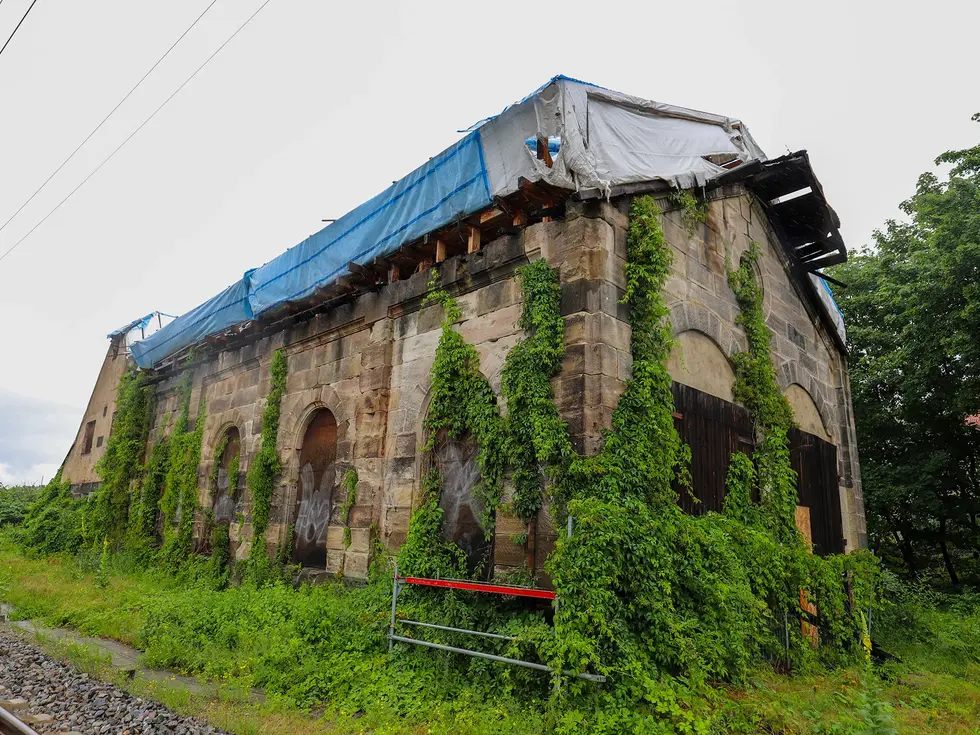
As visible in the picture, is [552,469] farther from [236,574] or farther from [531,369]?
[236,574]

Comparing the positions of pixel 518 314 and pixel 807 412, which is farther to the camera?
pixel 807 412

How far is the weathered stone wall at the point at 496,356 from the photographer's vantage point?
751 cm

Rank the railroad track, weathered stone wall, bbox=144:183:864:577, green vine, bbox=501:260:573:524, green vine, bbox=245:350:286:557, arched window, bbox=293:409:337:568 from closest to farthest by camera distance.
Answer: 1. the railroad track
2. green vine, bbox=501:260:573:524
3. weathered stone wall, bbox=144:183:864:577
4. arched window, bbox=293:409:337:568
5. green vine, bbox=245:350:286:557

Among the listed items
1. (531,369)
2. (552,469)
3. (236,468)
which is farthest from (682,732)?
(236,468)

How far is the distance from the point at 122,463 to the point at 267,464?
24.1ft

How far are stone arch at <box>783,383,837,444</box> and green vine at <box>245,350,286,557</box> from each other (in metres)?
9.10

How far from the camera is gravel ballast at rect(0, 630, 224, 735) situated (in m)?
5.91

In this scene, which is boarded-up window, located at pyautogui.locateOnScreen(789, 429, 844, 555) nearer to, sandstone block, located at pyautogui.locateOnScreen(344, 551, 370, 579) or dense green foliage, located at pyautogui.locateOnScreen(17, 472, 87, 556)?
sandstone block, located at pyautogui.locateOnScreen(344, 551, 370, 579)

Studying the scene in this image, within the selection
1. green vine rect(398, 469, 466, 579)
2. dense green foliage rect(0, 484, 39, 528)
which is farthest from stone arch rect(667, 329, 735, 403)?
dense green foliage rect(0, 484, 39, 528)

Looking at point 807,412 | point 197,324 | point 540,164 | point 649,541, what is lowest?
point 649,541

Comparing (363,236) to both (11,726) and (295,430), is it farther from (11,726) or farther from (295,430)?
(11,726)

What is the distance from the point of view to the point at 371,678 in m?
7.00

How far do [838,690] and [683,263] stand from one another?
5.56m

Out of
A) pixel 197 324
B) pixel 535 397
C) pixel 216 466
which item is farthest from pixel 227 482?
pixel 535 397
